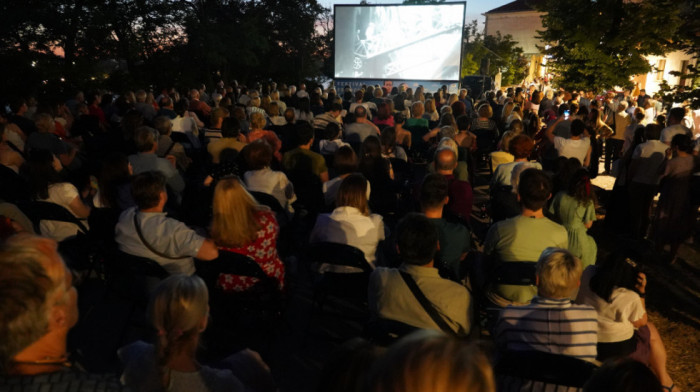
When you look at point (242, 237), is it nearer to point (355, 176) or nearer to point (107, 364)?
point (355, 176)

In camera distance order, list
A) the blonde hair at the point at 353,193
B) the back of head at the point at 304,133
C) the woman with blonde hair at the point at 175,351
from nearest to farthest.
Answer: the woman with blonde hair at the point at 175,351, the blonde hair at the point at 353,193, the back of head at the point at 304,133

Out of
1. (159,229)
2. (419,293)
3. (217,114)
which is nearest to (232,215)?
(159,229)

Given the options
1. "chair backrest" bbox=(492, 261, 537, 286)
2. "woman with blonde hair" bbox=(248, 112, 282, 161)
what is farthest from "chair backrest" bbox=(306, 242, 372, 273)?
"woman with blonde hair" bbox=(248, 112, 282, 161)

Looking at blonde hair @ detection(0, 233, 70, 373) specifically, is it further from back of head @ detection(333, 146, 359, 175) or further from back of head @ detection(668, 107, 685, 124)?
back of head @ detection(668, 107, 685, 124)

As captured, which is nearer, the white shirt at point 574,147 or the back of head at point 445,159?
the back of head at point 445,159

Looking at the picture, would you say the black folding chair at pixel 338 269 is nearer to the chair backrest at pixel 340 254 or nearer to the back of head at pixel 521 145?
the chair backrest at pixel 340 254

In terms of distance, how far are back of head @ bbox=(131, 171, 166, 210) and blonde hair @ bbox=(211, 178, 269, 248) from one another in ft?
1.29

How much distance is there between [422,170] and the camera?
11.1 metres

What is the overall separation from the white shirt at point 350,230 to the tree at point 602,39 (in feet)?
39.1

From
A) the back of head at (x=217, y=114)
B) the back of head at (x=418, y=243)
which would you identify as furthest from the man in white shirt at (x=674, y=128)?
the back of head at (x=217, y=114)

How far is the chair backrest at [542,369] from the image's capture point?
241 centimetres

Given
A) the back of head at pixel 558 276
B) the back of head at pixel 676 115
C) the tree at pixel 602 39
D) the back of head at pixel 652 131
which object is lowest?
the back of head at pixel 558 276

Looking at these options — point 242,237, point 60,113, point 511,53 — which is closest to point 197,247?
point 242,237

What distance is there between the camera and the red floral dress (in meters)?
3.81
